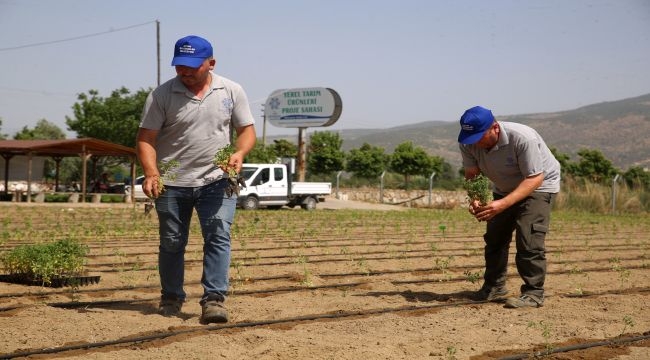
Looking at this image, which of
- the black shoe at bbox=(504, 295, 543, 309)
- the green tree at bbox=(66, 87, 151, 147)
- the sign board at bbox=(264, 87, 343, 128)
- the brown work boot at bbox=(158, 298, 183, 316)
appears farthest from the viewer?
the green tree at bbox=(66, 87, 151, 147)

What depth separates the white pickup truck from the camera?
27.0 meters

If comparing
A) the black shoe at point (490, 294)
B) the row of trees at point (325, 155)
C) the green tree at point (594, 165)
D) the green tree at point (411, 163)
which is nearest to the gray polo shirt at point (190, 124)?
the black shoe at point (490, 294)

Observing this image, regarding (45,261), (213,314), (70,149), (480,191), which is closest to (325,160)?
(70,149)

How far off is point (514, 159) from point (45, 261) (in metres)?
3.92

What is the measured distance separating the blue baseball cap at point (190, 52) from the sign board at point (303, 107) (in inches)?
1154

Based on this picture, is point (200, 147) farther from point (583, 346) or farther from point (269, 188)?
point (269, 188)

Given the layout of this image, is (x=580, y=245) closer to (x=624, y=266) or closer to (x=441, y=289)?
(x=624, y=266)

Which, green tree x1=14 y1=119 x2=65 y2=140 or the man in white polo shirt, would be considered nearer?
the man in white polo shirt

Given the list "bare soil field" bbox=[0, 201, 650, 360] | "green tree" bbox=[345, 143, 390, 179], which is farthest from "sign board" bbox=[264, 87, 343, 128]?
"bare soil field" bbox=[0, 201, 650, 360]

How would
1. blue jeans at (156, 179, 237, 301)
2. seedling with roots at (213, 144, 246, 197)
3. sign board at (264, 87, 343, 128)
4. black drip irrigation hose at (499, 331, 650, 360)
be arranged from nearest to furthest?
black drip irrigation hose at (499, 331, 650, 360) → seedling with roots at (213, 144, 246, 197) → blue jeans at (156, 179, 237, 301) → sign board at (264, 87, 343, 128)

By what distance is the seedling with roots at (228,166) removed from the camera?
5.21m

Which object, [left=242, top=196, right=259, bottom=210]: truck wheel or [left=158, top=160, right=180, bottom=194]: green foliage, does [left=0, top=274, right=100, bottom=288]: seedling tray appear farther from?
[left=242, top=196, right=259, bottom=210]: truck wheel

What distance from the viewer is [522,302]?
20.0 ft

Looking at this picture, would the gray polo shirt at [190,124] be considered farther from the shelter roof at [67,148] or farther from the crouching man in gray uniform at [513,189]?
the shelter roof at [67,148]
